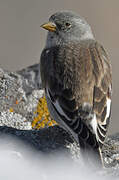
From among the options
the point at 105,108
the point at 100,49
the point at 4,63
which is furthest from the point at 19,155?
the point at 4,63

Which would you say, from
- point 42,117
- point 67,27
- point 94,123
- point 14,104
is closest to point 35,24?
point 67,27

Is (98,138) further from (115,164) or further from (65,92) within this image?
(65,92)

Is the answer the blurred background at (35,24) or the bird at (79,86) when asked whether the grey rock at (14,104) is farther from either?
the blurred background at (35,24)

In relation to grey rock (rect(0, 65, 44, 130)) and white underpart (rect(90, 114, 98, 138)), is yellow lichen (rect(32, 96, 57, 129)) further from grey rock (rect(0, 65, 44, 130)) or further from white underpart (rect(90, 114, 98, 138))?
white underpart (rect(90, 114, 98, 138))

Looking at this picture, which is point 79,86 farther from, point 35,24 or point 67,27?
point 35,24

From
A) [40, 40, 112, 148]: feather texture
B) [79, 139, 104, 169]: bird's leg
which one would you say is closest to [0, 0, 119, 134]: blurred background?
[40, 40, 112, 148]: feather texture

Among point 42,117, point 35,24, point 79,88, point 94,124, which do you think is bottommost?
point 35,24

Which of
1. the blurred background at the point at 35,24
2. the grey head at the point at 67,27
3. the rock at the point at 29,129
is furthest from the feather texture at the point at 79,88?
the blurred background at the point at 35,24
